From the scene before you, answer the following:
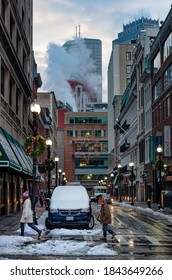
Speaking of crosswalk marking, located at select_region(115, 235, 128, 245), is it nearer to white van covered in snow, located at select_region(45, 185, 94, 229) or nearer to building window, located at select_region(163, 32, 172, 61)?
white van covered in snow, located at select_region(45, 185, 94, 229)

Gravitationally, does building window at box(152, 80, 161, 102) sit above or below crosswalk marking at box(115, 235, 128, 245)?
above

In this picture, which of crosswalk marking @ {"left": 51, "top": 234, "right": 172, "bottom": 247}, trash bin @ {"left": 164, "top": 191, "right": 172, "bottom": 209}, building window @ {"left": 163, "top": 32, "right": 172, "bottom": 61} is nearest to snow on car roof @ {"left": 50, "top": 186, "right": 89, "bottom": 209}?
crosswalk marking @ {"left": 51, "top": 234, "right": 172, "bottom": 247}

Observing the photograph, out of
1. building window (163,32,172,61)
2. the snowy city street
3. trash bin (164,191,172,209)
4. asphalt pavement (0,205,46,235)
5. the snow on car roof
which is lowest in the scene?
asphalt pavement (0,205,46,235)

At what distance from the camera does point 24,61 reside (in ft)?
175

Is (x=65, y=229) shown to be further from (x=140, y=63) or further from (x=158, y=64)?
(x=140, y=63)

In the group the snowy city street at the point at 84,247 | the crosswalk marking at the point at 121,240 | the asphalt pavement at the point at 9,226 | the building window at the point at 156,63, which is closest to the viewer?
the snowy city street at the point at 84,247

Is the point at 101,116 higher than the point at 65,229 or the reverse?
higher

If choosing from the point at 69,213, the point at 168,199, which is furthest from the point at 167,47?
the point at 69,213

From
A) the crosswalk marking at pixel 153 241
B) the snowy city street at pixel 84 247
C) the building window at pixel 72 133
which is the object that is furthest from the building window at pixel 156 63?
the building window at pixel 72 133

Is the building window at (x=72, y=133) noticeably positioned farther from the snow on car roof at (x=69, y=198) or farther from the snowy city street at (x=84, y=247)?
the snowy city street at (x=84, y=247)

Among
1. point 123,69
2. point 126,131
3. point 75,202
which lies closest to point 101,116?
point 123,69
